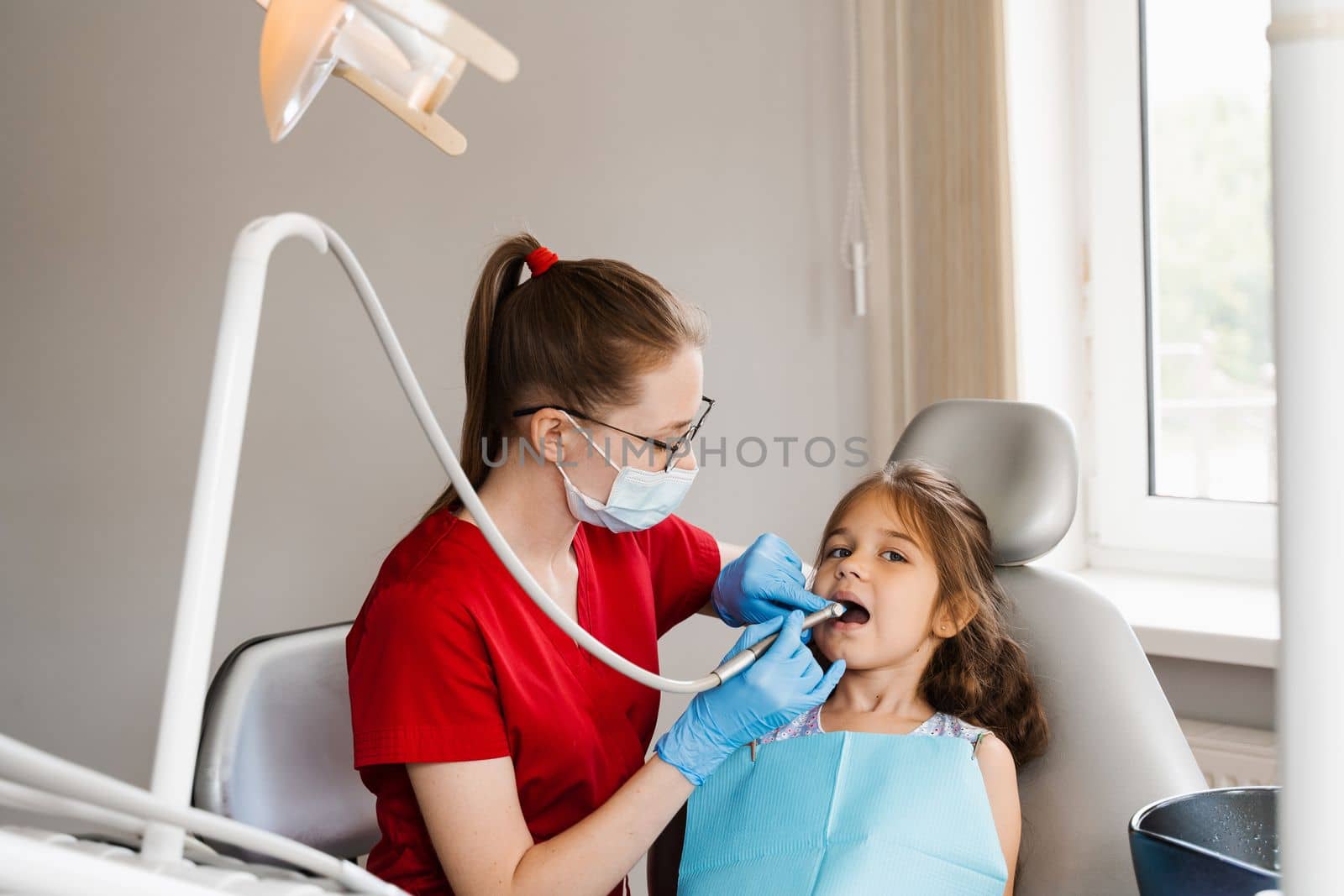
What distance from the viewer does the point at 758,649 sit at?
1246mm

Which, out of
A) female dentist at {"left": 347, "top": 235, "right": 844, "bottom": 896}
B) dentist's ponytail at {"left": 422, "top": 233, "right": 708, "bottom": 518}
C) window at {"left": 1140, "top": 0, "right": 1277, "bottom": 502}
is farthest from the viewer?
window at {"left": 1140, "top": 0, "right": 1277, "bottom": 502}

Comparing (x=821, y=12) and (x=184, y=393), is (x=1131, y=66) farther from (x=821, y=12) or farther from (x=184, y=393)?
(x=184, y=393)

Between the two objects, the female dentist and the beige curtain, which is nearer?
the female dentist

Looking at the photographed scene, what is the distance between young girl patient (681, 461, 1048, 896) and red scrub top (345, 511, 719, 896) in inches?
6.6

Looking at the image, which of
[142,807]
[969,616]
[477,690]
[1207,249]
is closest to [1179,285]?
[1207,249]

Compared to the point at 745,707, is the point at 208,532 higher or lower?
higher

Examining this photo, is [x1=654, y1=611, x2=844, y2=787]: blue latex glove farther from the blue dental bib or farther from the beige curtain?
the beige curtain

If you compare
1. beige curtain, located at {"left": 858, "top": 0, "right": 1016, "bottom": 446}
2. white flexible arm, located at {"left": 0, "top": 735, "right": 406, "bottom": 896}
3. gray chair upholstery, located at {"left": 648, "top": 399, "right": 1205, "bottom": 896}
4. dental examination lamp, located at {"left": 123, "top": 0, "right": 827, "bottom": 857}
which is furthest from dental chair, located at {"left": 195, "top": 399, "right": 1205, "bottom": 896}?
white flexible arm, located at {"left": 0, "top": 735, "right": 406, "bottom": 896}

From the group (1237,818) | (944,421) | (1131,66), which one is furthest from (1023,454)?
(1131,66)

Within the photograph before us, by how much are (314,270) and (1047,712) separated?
201 cm

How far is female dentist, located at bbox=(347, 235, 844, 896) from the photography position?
3.77ft

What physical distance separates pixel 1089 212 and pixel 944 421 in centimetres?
88

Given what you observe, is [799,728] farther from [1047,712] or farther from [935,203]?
[935,203]

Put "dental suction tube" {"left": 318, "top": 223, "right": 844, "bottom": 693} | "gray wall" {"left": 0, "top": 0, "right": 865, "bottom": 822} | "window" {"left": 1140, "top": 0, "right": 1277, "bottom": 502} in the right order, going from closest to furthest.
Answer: "dental suction tube" {"left": 318, "top": 223, "right": 844, "bottom": 693} → "window" {"left": 1140, "top": 0, "right": 1277, "bottom": 502} → "gray wall" {"left": 0, "top": 0, "right": 865, "bottom": 822}
